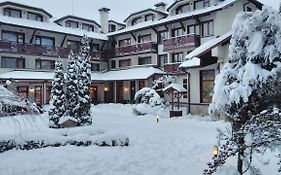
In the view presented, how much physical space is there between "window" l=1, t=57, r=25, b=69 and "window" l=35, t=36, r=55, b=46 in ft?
10.9

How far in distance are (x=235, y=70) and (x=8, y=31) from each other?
1229 inches

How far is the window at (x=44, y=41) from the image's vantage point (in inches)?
1426

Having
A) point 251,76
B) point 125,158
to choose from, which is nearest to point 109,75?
point 125,158

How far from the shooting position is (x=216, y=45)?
70.8 feet

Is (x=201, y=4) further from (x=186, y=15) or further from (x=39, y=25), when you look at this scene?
(x=39, y=25)

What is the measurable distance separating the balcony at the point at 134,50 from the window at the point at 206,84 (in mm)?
11554

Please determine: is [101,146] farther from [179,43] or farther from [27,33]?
[27,33]

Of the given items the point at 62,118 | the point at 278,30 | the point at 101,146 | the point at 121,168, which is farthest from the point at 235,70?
the point at 62,118

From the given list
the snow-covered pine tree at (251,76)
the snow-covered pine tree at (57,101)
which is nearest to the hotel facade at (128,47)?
the snow-covered pine tree at (57,101)

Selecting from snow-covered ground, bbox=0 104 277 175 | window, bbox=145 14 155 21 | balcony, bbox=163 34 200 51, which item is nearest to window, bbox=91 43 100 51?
window, bbox=145 14 155 21

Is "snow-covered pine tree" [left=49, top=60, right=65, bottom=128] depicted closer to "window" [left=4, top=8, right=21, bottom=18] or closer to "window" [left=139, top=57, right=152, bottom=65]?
"window" [left=139, top=57, right=152, bottom=65]

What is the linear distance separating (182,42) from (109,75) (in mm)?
12082

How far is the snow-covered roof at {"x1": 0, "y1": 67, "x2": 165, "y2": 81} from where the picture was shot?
30.9 meters

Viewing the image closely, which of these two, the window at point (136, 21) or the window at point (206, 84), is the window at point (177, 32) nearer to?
the window at point (136, 21)
